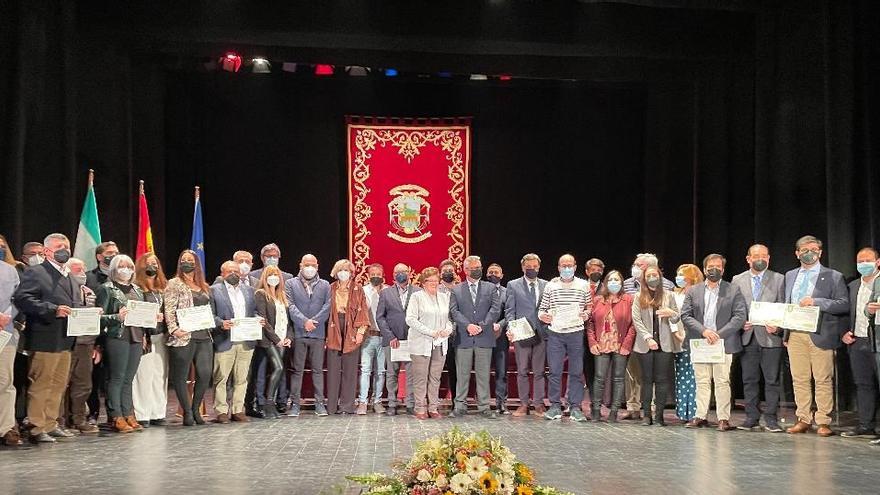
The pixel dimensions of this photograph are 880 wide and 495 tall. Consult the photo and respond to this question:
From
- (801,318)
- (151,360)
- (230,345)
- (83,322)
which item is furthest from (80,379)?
(801,318)

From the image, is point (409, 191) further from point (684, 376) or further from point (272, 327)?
point (684, 376)

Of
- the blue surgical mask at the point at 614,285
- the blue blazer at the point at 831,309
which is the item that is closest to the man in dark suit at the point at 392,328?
the blue surgical mask at the point at 614,285

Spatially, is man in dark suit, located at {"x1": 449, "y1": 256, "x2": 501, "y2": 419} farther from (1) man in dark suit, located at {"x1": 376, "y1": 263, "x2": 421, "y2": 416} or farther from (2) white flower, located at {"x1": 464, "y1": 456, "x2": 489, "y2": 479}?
(2) white flower, located at {"x1": 464, "y1": 456, "x2": 489, "y2": 479}

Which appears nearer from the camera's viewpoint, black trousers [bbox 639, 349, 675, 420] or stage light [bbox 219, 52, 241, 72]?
black trousers [bbox 639, 349, 675, 420]

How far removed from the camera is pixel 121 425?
9211mm

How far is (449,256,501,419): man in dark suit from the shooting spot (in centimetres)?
1097

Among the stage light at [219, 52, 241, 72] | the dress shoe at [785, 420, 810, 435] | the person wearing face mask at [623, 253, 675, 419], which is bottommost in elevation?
the dress shoe at [785, 420, 810, 435]

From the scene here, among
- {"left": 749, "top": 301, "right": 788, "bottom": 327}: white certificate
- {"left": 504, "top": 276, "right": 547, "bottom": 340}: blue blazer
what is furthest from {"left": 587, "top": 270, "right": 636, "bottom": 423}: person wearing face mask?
{"left": 749, "top": 301, "right": 788, "bottom": 327}: white certificate

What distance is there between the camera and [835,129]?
10.9 meters

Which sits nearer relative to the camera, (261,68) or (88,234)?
(88,234)

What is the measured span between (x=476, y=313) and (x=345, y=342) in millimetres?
1469

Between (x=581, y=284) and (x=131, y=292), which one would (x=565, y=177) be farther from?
(x=131, y=292)

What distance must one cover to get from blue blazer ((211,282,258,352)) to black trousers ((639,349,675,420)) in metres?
4.03

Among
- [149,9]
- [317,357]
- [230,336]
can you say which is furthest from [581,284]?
[149,9]
